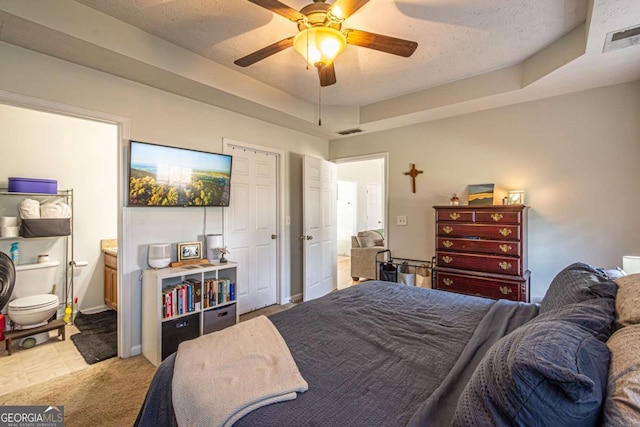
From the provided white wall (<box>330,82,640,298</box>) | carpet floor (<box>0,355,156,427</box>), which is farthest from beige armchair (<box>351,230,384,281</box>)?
carpet floor (<box>0,355,156,427</box>)

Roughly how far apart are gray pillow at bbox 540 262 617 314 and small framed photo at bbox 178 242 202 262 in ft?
9.19

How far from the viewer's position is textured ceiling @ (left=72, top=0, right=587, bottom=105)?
78.6 inches

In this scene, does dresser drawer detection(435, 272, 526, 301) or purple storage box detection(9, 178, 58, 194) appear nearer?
dresser drawer detection(435, 272, 526, 301)

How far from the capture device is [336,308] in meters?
1.85

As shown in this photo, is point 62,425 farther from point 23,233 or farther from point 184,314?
point 23,233

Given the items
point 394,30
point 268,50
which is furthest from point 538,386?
point 394,30

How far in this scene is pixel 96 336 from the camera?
3.00 meters

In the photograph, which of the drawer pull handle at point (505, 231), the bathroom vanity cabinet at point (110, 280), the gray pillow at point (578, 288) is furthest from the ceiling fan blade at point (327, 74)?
the bathroom vanity cabinet at point (110, 280)

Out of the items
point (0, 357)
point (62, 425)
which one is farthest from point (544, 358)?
point (0, 357)

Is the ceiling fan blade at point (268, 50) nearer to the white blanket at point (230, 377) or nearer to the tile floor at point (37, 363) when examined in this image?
the white blanket at point (230, 377)

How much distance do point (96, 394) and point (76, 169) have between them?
2.74 m

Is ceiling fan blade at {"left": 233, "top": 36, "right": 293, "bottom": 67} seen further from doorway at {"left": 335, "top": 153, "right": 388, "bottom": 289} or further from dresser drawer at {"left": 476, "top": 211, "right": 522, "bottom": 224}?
doorway at {"left": 335, "top": 153, "right": 388, "bottom": 289}

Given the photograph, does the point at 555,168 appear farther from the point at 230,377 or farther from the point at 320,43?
the point at 230,377

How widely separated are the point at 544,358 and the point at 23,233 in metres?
4.26
